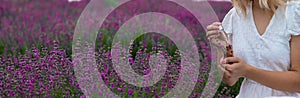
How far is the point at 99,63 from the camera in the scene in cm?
373

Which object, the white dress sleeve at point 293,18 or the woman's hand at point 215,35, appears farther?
the woman's hand at point 215,35

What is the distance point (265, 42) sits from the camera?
231 cm

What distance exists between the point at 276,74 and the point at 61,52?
1659mm

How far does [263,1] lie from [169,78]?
4.26ft

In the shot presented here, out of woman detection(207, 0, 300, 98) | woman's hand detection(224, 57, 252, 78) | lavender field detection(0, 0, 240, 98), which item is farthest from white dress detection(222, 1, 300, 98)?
lavender field detection(0, 0, 240, 98)

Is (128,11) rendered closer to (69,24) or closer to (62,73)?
(69,24)

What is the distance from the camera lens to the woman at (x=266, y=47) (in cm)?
226

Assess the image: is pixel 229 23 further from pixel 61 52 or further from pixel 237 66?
pixel 61 52

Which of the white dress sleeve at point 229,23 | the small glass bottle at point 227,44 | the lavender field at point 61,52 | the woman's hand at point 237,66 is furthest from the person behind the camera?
the lavender field at point 61,52

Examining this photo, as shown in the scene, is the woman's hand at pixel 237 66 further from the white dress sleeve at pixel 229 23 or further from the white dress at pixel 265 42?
the white dress sleeve at pixel 229 23

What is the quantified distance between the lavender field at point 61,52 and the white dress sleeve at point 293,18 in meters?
1.18

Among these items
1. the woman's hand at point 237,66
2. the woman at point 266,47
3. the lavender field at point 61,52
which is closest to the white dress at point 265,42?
the woman at point 266,47

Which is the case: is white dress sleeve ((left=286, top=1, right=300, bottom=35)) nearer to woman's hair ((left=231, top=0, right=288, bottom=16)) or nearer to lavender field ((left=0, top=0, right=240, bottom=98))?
woman's hair ((left=231, top=0, right=288, bottom=16))

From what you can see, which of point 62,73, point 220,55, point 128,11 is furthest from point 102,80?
point 128,11
